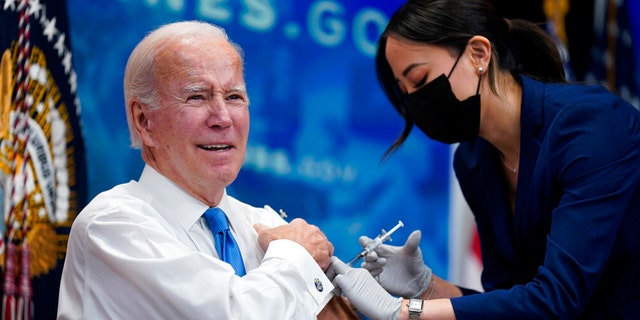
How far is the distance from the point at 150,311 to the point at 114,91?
1006mm

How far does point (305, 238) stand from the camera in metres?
2.12

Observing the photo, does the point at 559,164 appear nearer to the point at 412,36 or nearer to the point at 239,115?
the point at 412,36

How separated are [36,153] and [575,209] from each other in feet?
4.66

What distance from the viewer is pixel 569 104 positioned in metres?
2.42

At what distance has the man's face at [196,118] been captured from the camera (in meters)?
2.06

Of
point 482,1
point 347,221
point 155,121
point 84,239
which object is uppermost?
point 482,1

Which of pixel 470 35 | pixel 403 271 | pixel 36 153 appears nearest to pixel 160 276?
pixel 36 153

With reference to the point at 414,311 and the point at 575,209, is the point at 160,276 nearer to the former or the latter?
the point at 414,311

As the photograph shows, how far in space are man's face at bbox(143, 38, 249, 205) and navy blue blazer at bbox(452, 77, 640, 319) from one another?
0.74m

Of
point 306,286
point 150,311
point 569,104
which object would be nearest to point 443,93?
point 569,104

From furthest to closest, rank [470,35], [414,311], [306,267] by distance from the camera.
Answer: [470,35] → [414,311] → [306,267]

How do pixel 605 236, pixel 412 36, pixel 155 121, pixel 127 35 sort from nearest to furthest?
1. pixel 155 121
2. pixel 605 236
3. pixel 412 36
4. pixel 127 35

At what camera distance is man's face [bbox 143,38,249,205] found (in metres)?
2.06

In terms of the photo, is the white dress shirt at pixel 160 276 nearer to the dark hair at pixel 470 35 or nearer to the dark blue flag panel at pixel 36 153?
the dark blue flag panel at pixel 36 153
